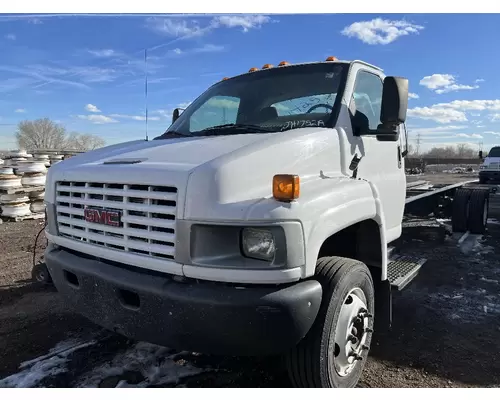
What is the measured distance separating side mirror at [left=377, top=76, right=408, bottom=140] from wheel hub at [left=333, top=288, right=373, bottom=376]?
136cm

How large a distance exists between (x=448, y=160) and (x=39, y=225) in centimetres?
4903

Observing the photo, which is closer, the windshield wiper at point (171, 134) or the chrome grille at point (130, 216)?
the chrome grille at point (130, 216)

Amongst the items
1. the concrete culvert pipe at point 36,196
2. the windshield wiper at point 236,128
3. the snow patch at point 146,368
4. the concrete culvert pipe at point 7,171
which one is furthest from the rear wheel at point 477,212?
the concrete culvert pipe at point 7,171

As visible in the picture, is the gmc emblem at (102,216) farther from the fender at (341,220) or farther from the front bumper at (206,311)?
the fender at (341,220)

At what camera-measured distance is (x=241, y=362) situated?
3301 mm

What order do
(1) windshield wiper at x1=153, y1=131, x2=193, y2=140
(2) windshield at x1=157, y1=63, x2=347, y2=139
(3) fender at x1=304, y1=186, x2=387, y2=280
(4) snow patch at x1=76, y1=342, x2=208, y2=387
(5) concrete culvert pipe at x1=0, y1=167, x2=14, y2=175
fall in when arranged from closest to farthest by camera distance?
(3) fender at x1=304, y1=186, x2=387, y2=280 → (4) snow patch at x1=76, y1=342, x2=208, y2=387 → (2) windshield at x1=157, y1=63, x2=347, y2=139 → (1) windshield wiper at x1=153, y1=131, x2=193, y2=140 → (5) concrete culvert pipe at x1=0, y1=167, x2=14, y2=175

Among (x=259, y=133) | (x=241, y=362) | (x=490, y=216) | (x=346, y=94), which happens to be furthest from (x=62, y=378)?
(x=490, y=216)

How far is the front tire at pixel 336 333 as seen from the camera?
2570mm

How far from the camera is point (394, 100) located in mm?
3250

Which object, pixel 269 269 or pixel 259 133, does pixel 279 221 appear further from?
pixel 259 133

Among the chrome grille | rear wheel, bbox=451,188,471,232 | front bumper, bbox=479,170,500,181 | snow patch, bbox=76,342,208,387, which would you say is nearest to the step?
snow patch, bbox=76,342,208,387

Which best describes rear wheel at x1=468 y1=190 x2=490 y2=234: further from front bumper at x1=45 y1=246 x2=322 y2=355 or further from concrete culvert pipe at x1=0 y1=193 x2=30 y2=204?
concrete culvert pipe at x1=0 y1=193 x2=30 y2=204

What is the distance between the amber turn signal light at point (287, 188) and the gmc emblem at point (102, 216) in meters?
1.03

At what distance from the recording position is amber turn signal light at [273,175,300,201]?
2.35 m
